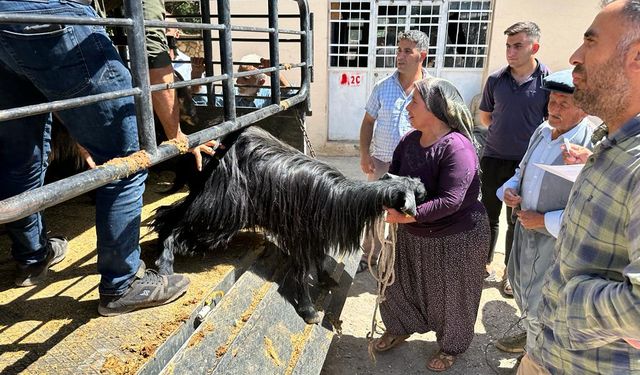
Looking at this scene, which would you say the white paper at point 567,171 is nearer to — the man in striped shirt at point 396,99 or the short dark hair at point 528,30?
the man in striped shirt at point 396,99

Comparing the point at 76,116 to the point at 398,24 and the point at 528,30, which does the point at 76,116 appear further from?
the point at 398,24

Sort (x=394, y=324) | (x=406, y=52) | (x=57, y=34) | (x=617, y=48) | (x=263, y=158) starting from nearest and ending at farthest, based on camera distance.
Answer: (x=617, y=48)
(x=57, y=34)
(x=263, y=158)
(x=394, y=324)
(x=406, y=52)

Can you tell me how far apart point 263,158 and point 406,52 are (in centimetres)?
172

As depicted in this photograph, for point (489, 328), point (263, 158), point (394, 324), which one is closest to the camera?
point (263, 158)

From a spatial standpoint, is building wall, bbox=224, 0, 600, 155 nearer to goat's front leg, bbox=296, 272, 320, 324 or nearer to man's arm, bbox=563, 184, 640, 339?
goat's front leg, bbox=296, 272, 320, 324

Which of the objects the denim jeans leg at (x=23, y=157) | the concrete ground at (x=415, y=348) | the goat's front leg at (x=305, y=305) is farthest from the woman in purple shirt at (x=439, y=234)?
the denim jeans leg at (x=23, y=157)

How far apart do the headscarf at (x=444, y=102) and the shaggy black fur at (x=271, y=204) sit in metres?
0.40

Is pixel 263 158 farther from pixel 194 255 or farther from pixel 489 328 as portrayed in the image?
pixel 489 328

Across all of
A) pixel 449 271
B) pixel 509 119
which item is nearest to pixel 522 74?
pixel 509 119

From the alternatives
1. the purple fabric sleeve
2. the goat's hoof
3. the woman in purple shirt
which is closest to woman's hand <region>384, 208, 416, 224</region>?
the woman in purple shirt

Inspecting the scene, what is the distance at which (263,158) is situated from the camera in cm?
249

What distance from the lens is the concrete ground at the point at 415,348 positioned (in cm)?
292

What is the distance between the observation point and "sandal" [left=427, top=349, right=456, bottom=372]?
9.36 ft

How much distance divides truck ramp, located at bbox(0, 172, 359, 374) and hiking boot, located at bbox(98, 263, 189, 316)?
36mm
